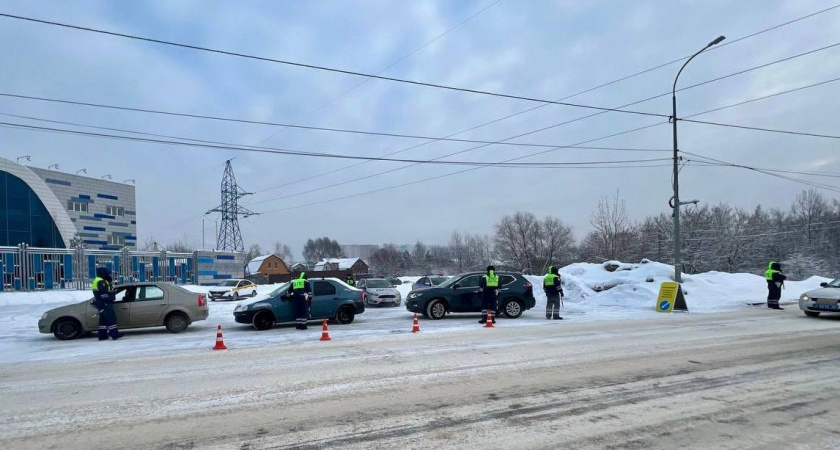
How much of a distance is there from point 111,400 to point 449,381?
14.6ft

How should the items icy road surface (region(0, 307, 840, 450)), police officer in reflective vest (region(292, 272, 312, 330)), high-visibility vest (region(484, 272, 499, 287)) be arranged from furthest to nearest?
high-visibility vest (region(484, 272, 499, 287)) < police officer in reflective vest (region(292, 272, 312, 330)) < icy road surface (region(0, 307, 840, 450))

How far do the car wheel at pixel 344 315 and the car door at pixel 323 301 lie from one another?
0.79 feet

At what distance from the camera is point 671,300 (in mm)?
18297

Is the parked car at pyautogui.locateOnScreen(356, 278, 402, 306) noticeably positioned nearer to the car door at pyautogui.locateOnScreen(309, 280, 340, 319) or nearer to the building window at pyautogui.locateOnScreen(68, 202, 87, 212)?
the car door at pyautogui.locateOnScreen(309, 280, 340, 319)

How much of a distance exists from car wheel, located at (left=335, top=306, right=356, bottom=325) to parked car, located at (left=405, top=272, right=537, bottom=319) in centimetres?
189

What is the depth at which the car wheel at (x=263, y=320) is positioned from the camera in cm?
1458

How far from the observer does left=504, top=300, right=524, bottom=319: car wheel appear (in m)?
16.7

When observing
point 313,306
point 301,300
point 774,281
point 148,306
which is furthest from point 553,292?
point 148,306

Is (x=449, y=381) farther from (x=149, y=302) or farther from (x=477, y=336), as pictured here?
(x=149, y=302)

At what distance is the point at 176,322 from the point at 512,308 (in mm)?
10235

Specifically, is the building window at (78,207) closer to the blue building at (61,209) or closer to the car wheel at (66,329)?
the blue building at (61,209)

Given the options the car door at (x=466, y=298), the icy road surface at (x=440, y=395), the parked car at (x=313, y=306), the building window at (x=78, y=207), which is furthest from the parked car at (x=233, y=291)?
the building window at (x=78, y=207)

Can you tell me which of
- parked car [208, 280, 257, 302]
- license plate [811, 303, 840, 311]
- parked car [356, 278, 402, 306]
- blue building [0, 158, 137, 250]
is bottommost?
parked car [208, 280, 257, 302]

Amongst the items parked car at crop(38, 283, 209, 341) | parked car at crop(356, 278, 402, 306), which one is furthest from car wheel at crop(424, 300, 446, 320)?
parked car at crop(38, 283, 209, 341)
